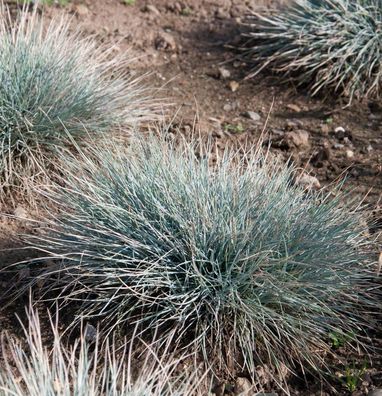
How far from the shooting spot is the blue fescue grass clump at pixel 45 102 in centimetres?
446

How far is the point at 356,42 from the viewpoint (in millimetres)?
5453

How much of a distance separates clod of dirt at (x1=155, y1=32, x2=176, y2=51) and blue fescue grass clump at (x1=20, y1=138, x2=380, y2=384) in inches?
104

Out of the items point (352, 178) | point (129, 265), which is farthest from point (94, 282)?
point (352, 178)

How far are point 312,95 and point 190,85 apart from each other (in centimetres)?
86

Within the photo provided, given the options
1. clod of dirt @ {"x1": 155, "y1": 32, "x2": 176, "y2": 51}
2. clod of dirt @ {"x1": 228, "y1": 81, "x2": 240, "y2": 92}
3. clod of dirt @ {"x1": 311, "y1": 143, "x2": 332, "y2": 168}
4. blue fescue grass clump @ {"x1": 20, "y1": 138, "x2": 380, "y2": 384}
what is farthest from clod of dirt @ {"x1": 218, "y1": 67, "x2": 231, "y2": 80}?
blue fescue grass clump @ {"x1": 20, "y1": 138, "x2": 380, "y2": 384}

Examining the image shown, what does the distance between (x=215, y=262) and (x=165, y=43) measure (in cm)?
317

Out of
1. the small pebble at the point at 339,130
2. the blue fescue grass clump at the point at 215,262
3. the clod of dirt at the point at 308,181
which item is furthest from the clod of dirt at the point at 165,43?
the blue fescue grass clump at the point at 215,262

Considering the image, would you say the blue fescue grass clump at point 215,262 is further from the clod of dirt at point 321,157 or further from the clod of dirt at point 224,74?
the clod of dirt at point 224,74

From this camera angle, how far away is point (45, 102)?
4547 mm

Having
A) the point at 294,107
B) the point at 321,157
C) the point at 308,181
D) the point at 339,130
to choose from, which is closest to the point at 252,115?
the point at 294,107

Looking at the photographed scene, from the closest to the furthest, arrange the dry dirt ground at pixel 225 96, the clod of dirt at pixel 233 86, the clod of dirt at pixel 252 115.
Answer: the dry dirt ground at pixel 225 96 → the clod of dirt at pixel 252 115 → the clod of dirt at pixel 233 86

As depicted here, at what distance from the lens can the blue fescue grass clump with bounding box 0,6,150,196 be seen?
14.6ft

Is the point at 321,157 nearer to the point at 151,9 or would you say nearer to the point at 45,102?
the point at 45,102

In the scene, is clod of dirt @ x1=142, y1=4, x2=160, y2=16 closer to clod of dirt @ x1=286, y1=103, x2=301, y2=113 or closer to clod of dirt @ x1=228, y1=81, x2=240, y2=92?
clod of dirt @ x1=228, y1=81, x2=240, y2=92
